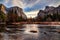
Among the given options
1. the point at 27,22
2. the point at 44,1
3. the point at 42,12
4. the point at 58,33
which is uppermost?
the point at 44,1

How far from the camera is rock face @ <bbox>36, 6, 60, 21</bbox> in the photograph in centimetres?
450

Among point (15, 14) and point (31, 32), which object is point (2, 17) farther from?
point (31, 32)

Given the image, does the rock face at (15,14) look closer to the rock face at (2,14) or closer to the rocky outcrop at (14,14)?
the rocky outcrop at (14,14)

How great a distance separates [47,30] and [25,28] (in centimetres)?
68

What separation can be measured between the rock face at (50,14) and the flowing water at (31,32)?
0.25 metres

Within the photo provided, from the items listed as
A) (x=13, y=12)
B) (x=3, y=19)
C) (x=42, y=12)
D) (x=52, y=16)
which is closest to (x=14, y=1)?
(x=13, y=12)

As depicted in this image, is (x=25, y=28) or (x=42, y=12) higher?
(x=42, y=12)

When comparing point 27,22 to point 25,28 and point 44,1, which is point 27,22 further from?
point 44,1

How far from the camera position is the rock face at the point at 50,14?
4504 mm

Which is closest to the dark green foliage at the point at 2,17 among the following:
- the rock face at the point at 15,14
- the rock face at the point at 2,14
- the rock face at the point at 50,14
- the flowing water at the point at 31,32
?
the rock face at the point at 2,14

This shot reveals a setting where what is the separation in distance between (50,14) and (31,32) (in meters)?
0.81

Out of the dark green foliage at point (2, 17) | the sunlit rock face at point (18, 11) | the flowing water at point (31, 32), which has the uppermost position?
the sunlit rock face at point (18, 11)

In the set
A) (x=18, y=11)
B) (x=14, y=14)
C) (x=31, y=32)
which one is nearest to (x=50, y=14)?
(x=31, y=32)

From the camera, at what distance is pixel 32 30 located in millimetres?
4531
